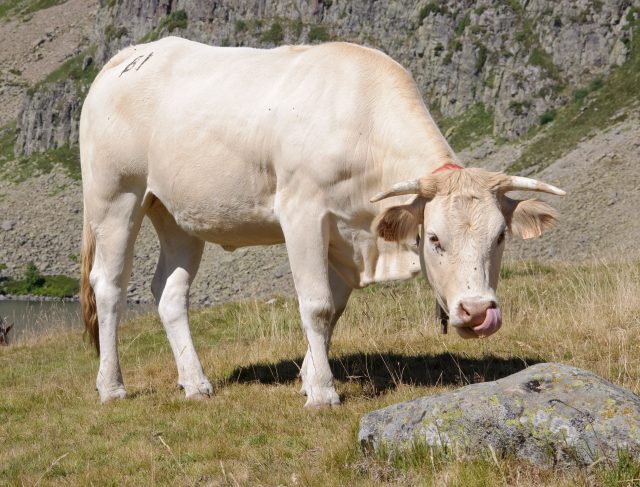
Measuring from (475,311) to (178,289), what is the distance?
179 inches

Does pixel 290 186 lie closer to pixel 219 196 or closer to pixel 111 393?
pixel 219 196

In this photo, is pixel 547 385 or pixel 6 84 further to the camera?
pixel 6 84

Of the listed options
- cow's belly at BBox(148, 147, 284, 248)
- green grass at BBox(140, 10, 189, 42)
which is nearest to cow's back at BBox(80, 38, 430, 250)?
cow's belly at BBox(148, 147, 284, 248)

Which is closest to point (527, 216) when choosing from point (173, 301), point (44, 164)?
point (173, 301)

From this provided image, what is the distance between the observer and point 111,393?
30.5ft

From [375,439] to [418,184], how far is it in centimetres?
238

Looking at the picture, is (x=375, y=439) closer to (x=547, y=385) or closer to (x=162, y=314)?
(x=547, y=385)

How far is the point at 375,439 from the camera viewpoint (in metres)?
5.62

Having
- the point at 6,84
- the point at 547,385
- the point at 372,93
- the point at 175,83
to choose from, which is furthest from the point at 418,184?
the point at 6,84

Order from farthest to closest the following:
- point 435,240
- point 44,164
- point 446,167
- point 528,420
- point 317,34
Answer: point 44,164, point 317,34, point 446,167, point 435,240, point 528,420

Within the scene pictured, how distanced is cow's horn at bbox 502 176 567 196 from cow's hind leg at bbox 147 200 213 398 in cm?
396

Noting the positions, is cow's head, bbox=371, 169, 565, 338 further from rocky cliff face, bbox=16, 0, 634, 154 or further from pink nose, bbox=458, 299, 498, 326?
rocky cliff face, bbox=16, 0, 634, 154

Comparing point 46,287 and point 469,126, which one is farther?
point 46,287

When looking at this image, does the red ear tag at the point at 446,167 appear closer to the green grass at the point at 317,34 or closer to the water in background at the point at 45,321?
the water in background at the point at 45,321
